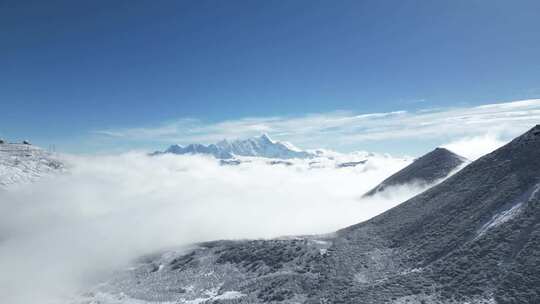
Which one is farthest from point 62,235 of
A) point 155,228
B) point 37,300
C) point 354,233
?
point 354,233

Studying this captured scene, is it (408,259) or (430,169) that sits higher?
(430,169)

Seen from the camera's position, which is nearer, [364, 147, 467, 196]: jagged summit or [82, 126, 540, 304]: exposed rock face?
[82, 126, 540, 304]: exposed rock face

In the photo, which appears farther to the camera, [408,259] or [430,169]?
[430,169]

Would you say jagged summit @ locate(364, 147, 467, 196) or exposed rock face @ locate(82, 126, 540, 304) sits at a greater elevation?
jagged summit @ locate(364, 147, 467, 196)

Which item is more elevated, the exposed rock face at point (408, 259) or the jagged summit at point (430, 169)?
the jagged summit at point (430, 169)

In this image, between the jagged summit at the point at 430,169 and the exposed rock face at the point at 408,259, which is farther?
the jagged summit at the point at 430,169
